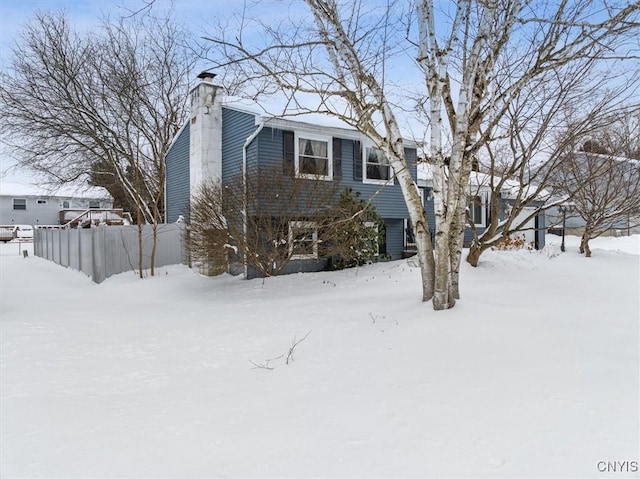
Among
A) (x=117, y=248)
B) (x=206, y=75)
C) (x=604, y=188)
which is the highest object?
(x=206, y=75)

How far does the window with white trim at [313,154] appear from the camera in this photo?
12.6 meters

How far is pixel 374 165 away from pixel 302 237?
4782 mm

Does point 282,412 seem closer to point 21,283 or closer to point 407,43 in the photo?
point 407,43

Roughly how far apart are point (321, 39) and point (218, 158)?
7677 mm

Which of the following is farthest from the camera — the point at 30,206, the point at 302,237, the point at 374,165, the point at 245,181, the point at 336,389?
the point at 30,206

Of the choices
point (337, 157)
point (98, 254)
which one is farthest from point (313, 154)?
point (98, 254)

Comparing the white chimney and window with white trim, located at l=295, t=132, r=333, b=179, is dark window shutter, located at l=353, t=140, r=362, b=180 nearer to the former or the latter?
window with white trim, located at l=295, t=132, r=333, b=179

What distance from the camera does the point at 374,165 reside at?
14.3 m

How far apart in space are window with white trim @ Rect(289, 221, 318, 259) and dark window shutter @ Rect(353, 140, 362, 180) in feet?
10.5

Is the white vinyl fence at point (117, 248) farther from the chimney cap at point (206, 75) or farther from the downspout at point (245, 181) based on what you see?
the chimney cap at point (206, 75)

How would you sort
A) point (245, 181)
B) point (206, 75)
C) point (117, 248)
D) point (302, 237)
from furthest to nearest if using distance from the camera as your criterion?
point (206, 75) < point (117, 248) < point (302, 237) < point (245, 181)

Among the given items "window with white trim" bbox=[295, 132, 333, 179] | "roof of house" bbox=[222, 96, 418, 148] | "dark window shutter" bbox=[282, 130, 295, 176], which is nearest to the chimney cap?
"roof of house" bbox=[222, 96, 418, 148]

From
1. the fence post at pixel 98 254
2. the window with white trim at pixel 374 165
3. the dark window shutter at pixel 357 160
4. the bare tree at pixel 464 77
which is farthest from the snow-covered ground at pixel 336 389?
the window with white trim at pixel 374 165

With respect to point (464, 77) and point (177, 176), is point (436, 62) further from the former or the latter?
point (177, 176)
